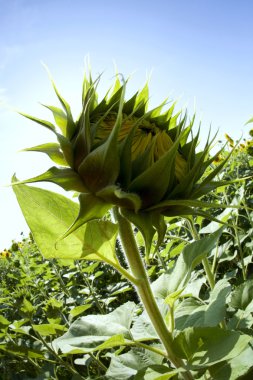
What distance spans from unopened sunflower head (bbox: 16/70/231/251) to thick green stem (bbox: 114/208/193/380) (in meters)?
0.11

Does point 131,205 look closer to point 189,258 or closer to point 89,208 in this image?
point 89,208

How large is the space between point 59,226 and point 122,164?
0.23 m

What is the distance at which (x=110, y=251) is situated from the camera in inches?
39.9

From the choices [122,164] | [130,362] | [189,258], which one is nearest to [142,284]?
[189,258]

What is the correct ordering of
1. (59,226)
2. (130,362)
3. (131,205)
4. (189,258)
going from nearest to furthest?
(131,205)
(59,226)
(189,258)
(130,362)

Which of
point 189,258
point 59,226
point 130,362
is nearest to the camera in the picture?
point 59,226

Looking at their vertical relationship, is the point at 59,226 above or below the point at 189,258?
above

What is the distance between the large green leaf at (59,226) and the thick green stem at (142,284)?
0.03 m

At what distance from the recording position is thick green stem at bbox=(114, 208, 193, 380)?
3.27 ft

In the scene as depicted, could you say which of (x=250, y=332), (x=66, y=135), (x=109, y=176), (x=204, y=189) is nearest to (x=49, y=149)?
(x=66, y=135)

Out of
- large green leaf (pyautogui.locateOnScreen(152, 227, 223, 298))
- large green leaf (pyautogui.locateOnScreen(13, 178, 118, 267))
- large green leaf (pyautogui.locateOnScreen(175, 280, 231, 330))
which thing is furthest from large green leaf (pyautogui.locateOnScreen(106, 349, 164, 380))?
large green leaf (pyautogui.locateOnScreen(13, 178, 118, 267))

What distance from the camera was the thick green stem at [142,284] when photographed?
1.00 meters

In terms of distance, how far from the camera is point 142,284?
99cm

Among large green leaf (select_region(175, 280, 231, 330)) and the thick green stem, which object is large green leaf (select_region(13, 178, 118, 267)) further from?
large green leaf (select_region(175, 280, 231, 330))
